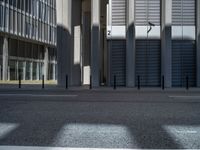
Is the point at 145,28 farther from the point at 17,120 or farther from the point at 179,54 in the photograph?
the point at 17,120

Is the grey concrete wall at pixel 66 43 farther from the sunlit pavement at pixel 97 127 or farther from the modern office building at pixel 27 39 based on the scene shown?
the modern office building at pixel 27 39

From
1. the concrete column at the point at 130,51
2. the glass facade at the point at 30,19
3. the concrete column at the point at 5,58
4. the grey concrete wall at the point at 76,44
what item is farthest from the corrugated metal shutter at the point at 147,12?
the concrete column at the point at 5,58

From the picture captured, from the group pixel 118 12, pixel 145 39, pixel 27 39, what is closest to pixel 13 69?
pixel 27 39

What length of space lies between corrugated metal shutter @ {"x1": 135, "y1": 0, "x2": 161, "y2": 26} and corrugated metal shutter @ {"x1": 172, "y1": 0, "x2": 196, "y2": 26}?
1.15 meters

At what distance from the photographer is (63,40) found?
25625 millimetres

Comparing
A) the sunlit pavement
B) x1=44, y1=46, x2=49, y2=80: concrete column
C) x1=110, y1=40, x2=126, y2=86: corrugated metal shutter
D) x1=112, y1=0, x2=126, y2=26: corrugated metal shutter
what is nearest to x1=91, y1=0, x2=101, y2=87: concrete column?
x1=110, y1=40, x2=126, y2=86: corrugated metal shutter

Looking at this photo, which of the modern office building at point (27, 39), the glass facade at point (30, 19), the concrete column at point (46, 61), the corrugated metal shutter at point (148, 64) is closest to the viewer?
the corrugated metal shutter at point (148, 64)

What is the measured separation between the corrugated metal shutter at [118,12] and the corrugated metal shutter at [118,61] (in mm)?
1366

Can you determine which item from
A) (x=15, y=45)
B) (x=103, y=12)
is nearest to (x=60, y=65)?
(x=103, y=12)

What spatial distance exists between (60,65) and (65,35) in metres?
2.17

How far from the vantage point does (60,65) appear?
83.5 ft

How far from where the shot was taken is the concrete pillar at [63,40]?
83.6ft

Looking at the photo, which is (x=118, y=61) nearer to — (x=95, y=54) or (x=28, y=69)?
(x=95, y=54)

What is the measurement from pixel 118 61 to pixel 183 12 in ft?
19.2
